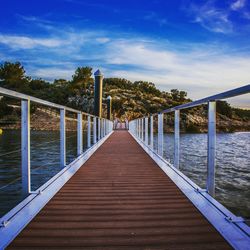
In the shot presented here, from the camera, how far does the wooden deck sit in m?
1.86

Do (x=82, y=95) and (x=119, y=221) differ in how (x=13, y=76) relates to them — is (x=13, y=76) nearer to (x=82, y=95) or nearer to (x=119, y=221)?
(x=82, y=95)

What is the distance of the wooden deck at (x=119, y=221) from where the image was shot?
1857mm

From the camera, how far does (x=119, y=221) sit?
2.24 metres

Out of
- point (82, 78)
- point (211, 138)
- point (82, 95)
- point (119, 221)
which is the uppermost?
point (82, 78)

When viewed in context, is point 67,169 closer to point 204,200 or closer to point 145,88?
point 204,200

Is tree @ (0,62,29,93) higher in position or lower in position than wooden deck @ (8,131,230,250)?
higher

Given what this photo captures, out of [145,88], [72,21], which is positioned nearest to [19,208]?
[72,21]

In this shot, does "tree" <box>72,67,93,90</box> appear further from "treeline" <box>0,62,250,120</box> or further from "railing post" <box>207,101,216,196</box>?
"railing post" <box>207,101,216,196</box>

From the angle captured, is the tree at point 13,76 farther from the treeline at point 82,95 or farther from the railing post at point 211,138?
the railing post at point 211,138

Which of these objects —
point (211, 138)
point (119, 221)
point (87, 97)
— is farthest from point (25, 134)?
point (87, 97)

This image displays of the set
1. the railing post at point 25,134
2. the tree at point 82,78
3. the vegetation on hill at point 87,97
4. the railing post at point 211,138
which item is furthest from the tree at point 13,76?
the railing post at point 211,138

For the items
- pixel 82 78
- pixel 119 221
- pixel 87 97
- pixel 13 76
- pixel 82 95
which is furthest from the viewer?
pixel 82 78

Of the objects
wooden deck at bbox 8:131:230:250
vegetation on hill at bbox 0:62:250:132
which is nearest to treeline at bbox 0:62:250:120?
vegetation on hill at bbox 0:62:250:132

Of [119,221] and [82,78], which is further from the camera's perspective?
[82,78]
